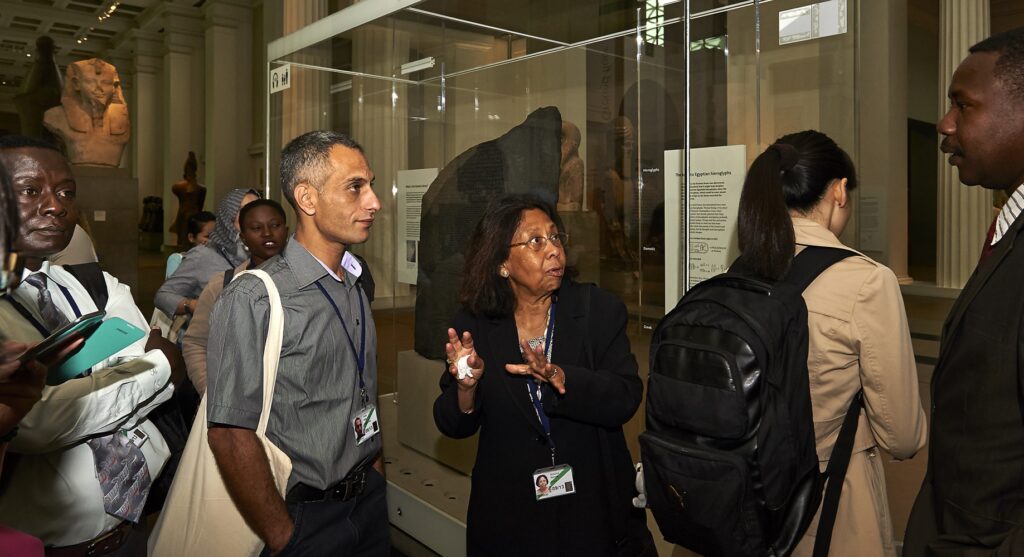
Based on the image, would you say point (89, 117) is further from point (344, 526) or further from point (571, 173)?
point (344, 526)

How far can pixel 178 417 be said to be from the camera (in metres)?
2.24

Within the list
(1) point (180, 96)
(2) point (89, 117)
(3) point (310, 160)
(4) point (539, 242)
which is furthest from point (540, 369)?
(1) point (180, 96)

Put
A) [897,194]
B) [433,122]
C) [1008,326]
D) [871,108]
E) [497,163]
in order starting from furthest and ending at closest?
[897,194] < [433,122] < [497,163] < [871,108] < [1008,326]

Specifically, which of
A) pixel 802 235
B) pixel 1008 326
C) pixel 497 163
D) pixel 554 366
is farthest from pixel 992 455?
pixel 497 163

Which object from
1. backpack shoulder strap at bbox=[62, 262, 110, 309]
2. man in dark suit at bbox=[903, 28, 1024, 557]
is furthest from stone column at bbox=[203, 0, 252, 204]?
man in dark suit at bbox=[903, 28, 1024, 557]

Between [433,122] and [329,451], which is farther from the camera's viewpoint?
[433,122]

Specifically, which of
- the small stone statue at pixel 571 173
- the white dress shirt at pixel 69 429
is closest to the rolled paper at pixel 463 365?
the white dress shirt at pixel 69 429

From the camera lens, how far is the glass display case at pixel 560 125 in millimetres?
2844

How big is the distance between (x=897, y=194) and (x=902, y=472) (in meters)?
5.89

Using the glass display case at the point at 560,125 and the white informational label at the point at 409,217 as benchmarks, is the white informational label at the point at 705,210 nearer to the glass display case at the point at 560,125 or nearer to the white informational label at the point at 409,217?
the glass display case at the point at 560,125

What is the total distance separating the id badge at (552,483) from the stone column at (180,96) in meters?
18.1

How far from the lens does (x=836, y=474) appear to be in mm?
1899

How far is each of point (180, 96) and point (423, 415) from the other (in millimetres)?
A: 17783

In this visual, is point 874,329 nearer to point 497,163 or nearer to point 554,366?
point 554,366
